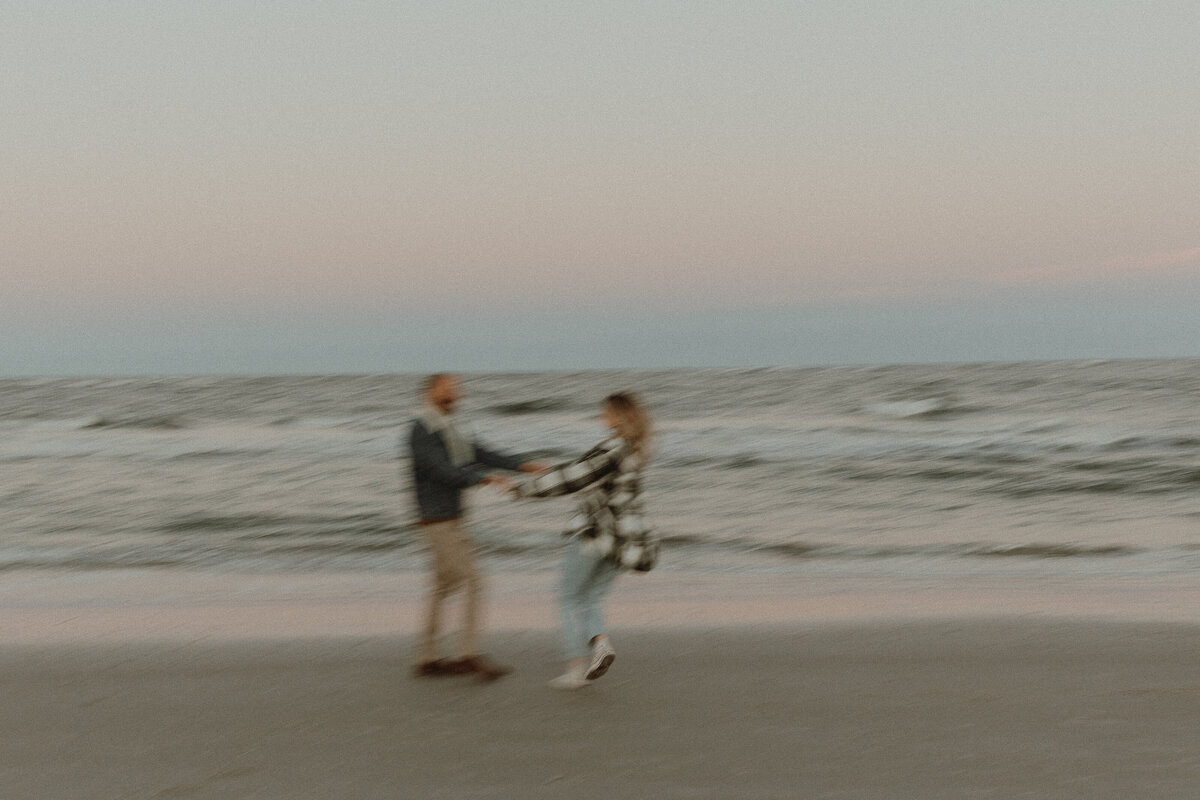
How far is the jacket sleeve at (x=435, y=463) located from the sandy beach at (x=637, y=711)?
1.17 m

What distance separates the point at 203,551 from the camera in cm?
1210

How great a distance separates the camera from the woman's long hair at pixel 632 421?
546 cm

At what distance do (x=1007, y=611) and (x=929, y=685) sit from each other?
2334mm

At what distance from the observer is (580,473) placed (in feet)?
17.8

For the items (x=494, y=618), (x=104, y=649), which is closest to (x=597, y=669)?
(x=494, y=618)

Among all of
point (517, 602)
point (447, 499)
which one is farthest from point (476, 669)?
point (517, 602)

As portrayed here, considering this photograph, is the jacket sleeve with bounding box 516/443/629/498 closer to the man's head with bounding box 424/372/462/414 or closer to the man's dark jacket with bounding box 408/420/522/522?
the man's dark jacket with bounding box 408/420/522/522

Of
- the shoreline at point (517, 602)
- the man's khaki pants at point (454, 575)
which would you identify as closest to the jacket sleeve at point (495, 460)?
the man's khaki pants at point (454, 575)

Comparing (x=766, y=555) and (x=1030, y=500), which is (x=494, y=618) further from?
(x=1030, y=500)

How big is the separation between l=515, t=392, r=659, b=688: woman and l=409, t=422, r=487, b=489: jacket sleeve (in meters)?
0.31

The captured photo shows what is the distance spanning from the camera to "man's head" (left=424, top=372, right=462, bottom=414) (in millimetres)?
5875

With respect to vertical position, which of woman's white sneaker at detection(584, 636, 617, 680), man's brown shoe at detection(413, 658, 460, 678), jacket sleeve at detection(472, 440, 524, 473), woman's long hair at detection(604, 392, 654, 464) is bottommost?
man's brown shoe at detection(413, 658, 460, 678)

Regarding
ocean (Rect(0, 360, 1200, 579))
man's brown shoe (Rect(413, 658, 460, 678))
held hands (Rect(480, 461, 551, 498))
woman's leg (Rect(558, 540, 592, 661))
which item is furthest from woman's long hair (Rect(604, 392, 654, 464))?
ocean (Rect(0, 360, 1200, 579))

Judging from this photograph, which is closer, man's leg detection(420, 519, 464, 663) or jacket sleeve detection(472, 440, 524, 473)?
man's leg detection(420, 519, 464, 663)
